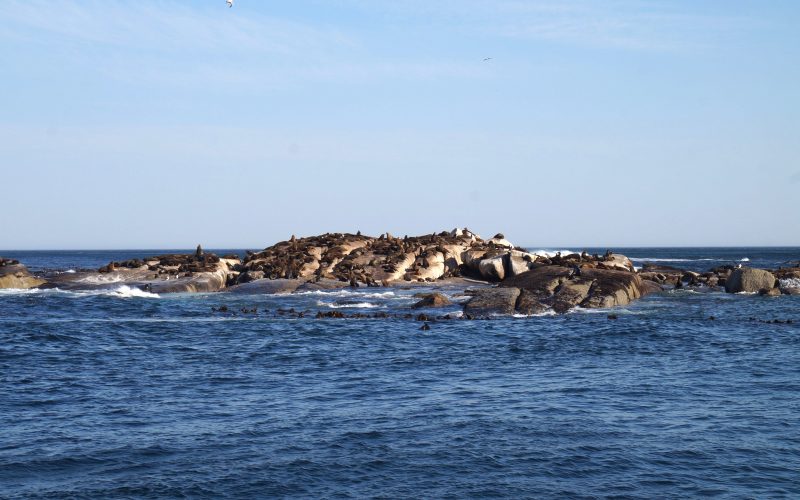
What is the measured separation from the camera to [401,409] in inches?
690

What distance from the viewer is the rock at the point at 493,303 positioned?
3572cm

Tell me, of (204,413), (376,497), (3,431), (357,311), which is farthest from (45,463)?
(357,311)

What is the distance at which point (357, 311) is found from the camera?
124ft

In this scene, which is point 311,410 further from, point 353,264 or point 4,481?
point 353,264

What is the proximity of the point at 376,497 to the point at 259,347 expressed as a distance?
625 inches

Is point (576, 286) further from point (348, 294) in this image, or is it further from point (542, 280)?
point (348, 294)

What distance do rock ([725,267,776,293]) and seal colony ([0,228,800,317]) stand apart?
0.19 feet

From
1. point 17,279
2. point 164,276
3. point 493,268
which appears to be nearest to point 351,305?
point 493,268

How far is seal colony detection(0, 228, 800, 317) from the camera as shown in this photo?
40.8 meters

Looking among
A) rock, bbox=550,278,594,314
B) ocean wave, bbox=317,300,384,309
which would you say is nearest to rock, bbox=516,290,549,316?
rock, bbox=550,278,594,314

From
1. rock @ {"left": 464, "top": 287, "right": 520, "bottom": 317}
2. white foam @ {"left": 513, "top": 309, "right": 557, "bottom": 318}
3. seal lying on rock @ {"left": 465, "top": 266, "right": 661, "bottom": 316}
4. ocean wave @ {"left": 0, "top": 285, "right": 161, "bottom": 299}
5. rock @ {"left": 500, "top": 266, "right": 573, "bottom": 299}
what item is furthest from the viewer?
ocean wave @ {"left": 0, "top": 285, "right": 161, "bottom": 299}

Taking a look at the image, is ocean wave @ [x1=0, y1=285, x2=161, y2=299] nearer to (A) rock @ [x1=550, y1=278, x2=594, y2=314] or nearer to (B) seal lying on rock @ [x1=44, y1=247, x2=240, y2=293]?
(B) seal lying on rock @ [x1=44, y1=247, x2=240, y2=293]

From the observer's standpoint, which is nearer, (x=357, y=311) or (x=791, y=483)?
(x=791, y=483)

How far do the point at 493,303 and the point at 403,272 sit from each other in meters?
14.6
